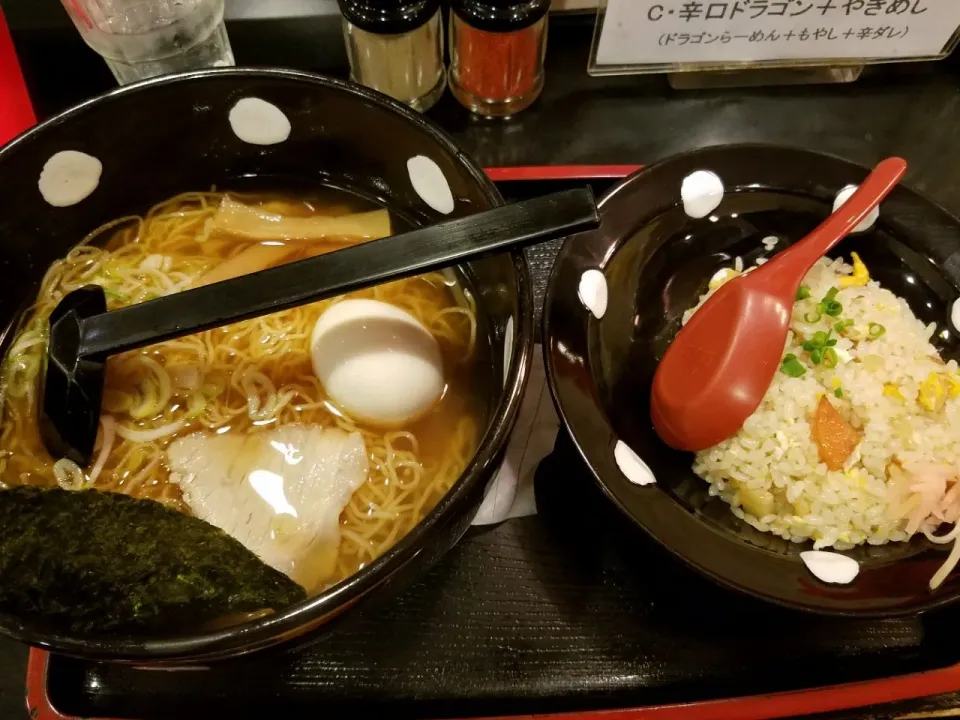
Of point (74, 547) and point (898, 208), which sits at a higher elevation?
point (898, 208)

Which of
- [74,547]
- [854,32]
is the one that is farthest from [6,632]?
[854,32]

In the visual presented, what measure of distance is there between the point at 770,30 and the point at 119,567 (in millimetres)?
1587

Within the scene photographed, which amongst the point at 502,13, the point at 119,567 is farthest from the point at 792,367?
the point at 119,567

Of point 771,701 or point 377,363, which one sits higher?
point 377,363

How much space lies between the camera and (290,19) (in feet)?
5.44

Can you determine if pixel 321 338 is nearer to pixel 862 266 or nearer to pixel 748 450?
pixel 748 450

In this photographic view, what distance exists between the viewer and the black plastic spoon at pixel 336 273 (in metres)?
0.96

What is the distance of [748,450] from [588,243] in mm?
454

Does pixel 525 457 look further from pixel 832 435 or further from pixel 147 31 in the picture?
pixel 147 31

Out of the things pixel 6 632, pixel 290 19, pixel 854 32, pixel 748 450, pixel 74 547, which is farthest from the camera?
pixel 290 19

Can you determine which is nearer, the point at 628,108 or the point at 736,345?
the point at 736,345

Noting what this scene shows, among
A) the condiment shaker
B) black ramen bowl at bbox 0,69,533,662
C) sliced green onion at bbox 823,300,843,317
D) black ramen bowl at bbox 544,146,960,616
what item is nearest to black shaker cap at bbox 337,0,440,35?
the condiment shaker

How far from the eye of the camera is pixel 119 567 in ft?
3.03

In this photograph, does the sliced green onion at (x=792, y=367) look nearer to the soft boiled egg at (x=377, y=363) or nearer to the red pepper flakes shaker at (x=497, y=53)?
the soft boiled egg at (x=377, y=363)
